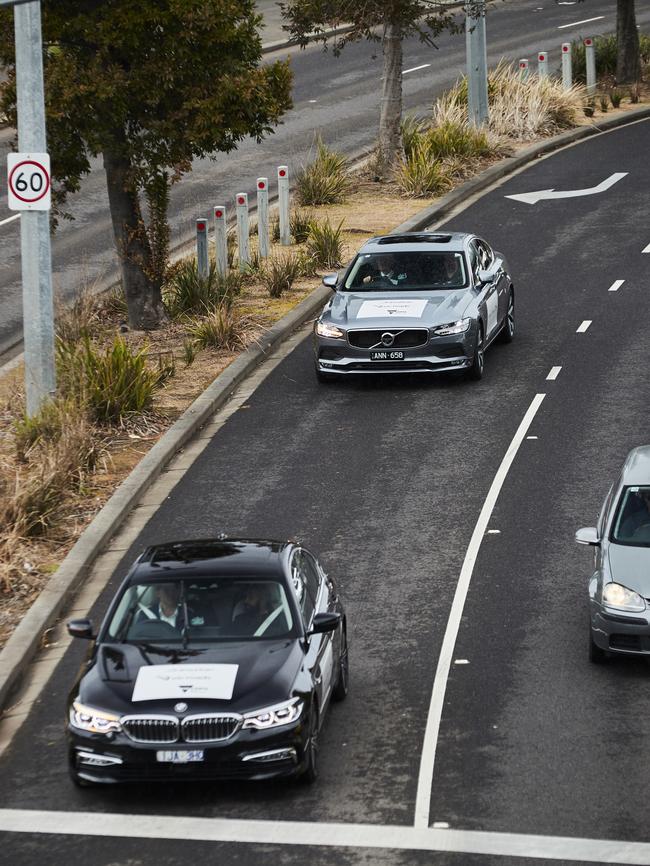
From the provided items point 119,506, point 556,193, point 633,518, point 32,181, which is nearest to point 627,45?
point 556,193

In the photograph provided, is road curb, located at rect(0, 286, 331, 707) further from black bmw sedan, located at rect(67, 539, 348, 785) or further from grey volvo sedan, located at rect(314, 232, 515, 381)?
black bmw sedan, located at rect(67, 539, 348, 785)

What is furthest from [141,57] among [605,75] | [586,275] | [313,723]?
[605,75]

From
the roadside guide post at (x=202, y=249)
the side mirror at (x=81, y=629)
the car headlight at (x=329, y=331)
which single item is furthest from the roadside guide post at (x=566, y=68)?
the side mirror at (x=81, y=629)

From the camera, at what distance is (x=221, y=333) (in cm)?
2197

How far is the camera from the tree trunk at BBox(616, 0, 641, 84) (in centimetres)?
3819

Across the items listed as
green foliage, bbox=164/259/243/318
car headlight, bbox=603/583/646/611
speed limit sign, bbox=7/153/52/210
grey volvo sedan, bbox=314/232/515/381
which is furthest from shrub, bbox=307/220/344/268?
car headlight, bbox=603/583/646/611

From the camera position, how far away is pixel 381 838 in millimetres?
9750

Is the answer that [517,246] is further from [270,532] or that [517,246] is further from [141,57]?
[270,532]

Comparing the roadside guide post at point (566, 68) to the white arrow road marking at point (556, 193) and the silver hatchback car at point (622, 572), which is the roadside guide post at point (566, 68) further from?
the silver hatchback car at point (622, 572)

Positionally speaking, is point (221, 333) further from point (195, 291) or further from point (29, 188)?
point (29, 188)

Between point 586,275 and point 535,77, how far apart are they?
1317cm

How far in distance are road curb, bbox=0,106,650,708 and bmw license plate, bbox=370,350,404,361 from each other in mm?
1999

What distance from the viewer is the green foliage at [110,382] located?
18828mm

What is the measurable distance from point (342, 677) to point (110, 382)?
799 cm
